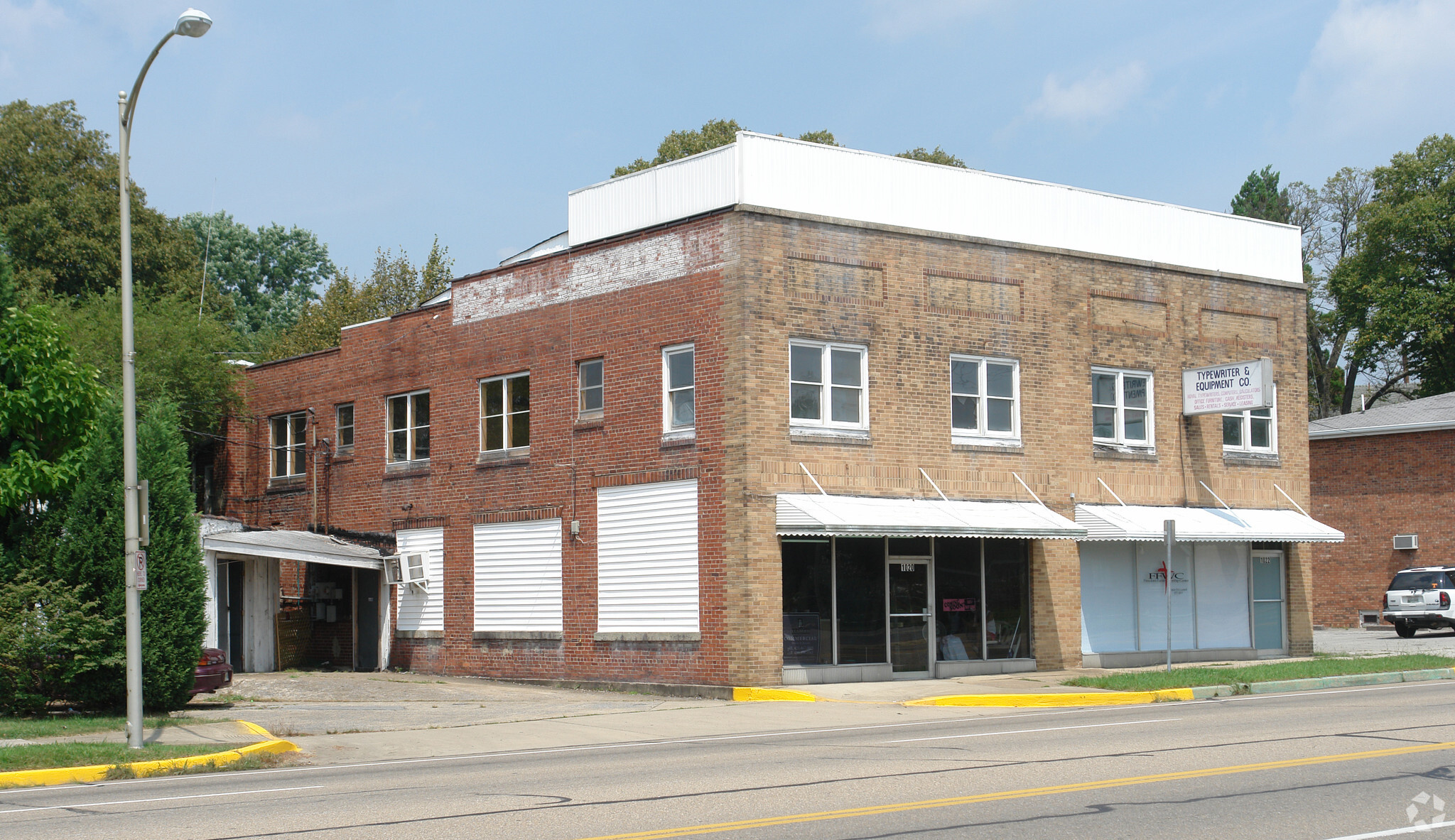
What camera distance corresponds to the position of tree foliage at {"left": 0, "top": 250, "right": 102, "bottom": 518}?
20953mm

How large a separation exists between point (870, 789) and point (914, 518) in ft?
42.4

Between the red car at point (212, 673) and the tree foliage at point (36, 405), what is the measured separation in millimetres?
3447

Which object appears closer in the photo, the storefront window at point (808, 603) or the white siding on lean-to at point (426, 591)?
the storefront window at point (808, 603)

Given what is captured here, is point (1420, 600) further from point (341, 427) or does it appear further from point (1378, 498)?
point (341, 427)

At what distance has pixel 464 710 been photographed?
22.1m

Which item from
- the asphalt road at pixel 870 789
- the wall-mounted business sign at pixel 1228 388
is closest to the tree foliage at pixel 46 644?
the asphalt road at pixel 870 789

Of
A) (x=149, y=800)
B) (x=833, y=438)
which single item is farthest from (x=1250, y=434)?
(x=149, y=800)

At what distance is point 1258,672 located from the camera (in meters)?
24.5

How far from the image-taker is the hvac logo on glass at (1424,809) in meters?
9.39

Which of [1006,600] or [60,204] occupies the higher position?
[60,204]

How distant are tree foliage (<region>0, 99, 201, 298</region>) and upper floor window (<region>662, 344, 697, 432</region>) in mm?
33926

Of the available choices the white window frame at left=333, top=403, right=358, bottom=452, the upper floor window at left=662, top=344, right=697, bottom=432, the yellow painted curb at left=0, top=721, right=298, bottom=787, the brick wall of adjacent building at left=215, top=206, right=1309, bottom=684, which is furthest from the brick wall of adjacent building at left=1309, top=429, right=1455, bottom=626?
the yellow painted curb at left=0, top=721, right=298, bottom=787

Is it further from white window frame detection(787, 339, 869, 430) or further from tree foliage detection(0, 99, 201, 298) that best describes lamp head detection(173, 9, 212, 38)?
tree foliage detection(0, 99, 201, 298)

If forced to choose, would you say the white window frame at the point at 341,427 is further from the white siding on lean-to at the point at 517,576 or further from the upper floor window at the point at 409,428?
the white siding on lean-to at the point at 517,576
